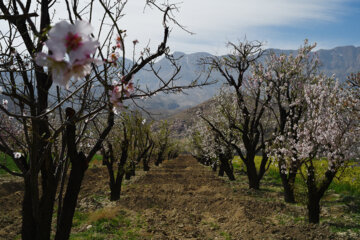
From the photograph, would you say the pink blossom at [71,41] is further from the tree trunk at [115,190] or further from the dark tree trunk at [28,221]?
the tree trunk at [115,190]

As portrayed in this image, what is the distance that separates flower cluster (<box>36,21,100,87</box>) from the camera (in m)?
1.17

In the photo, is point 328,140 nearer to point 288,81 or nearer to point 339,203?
point 288,81

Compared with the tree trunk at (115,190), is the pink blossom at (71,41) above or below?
above

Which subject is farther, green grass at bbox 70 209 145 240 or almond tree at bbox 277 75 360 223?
almond tree at bbox 277 75 360 223

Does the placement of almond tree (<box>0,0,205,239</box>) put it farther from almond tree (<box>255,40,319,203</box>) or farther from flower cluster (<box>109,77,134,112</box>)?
almond tree (<box>255,40,319,203</box>)

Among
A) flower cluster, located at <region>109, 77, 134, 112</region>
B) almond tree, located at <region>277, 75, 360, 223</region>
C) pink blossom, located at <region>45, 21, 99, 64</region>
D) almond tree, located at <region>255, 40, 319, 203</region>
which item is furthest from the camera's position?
almond tree, located at <region>255, 40, 319, 203</region>

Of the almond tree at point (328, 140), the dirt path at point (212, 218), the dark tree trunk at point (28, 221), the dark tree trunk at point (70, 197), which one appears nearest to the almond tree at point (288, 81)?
the almond tree at point (328, 140)

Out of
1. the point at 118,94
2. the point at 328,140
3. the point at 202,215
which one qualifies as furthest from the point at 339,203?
the point at 118,94

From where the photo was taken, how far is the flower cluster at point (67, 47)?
1.17 meters

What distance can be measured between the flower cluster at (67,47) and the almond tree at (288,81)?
11.3 meters

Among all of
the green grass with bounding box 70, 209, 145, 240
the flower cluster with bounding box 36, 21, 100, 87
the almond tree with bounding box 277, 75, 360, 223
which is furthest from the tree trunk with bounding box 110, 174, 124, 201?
the flower cluster with bounding box 36, 21, 100, 87

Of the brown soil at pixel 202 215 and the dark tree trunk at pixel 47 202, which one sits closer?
the dark tree trunk at pixel 47 202

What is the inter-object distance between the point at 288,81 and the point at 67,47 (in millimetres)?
12282

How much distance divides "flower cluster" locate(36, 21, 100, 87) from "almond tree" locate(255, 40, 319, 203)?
11.3m
